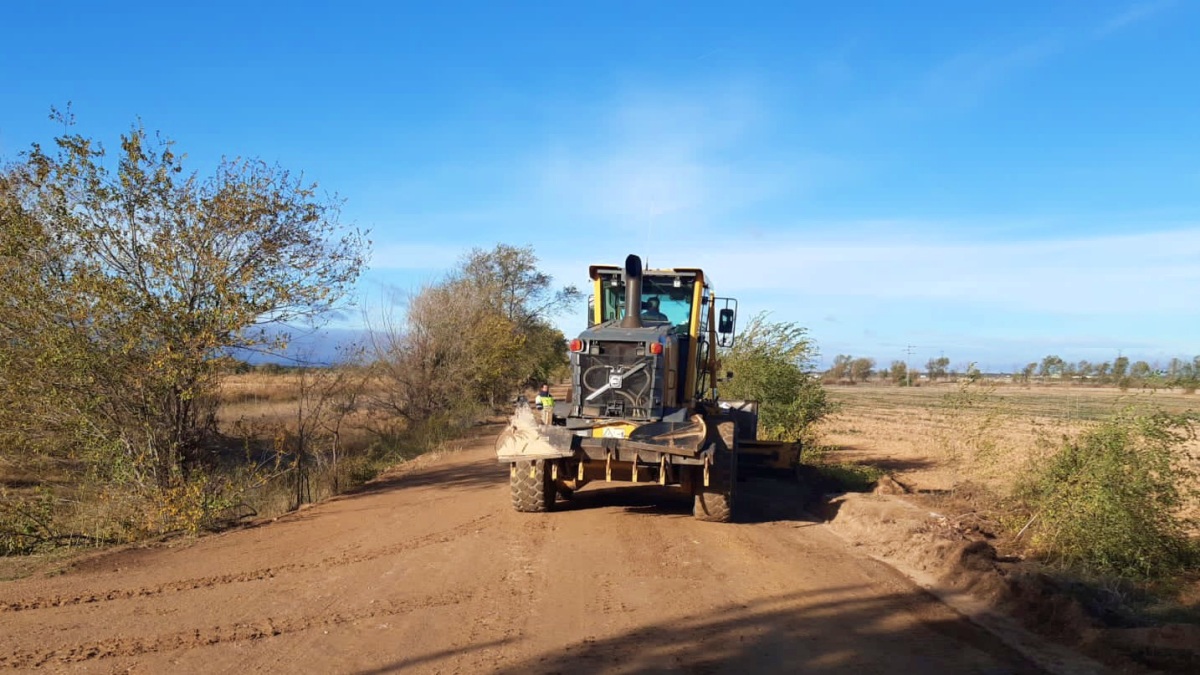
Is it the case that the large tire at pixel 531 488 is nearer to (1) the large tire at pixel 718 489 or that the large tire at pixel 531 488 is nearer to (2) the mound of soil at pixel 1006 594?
(1) the large tire at pixel 718 489

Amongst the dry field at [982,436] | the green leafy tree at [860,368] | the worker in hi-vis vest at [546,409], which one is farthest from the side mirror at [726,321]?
the green leafy tree at [860,368]

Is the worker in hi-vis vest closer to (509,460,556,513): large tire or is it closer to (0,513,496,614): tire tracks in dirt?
(509,460,556,513): large tire

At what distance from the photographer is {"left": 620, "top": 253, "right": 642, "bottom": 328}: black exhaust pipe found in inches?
424

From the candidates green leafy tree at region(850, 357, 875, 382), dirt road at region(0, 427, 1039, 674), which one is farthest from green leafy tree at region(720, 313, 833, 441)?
green leafy tree at region(850, 357, 875, 382)

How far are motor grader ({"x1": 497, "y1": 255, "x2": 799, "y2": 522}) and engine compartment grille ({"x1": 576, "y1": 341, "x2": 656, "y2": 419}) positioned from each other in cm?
1

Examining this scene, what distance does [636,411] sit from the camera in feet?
34.0

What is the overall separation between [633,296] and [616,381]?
4.09ft

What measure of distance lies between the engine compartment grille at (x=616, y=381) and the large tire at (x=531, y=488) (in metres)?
0.97

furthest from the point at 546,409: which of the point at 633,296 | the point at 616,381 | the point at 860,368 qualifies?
the point at 860,368

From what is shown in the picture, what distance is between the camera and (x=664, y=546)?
9.01 m

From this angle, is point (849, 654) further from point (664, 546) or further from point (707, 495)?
point (707, 495)

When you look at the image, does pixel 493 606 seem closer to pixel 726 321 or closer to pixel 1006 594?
pixel 1006 594

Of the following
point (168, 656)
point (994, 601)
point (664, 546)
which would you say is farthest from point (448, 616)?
point (994, 601)

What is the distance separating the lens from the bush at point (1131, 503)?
26.2ft
